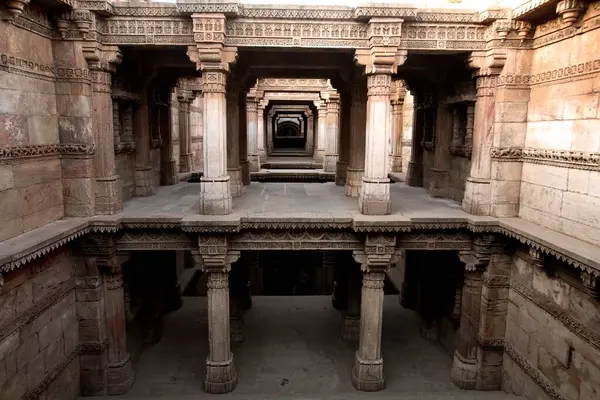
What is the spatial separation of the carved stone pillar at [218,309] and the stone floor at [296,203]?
0.67 m

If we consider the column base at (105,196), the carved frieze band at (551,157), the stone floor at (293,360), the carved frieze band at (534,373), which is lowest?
the stone floor at (293,360)

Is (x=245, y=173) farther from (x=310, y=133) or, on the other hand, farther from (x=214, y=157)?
(x=310, y=133)

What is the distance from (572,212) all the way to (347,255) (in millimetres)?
4742

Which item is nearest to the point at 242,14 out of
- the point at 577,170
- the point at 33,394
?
the point at 577,170

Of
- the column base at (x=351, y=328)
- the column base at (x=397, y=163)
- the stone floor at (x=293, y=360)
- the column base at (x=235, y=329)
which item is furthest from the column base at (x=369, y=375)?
the column base at (x=397, y=163)

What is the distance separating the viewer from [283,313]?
36.4ft

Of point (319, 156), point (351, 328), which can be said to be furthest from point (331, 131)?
point (351, 328)

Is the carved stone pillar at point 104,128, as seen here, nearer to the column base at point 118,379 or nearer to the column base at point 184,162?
the column base at point 118,379

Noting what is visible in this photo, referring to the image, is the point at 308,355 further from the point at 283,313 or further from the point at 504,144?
the point at 504,144

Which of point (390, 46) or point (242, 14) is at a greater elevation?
point (242, 14)

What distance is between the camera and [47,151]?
22.0 ft

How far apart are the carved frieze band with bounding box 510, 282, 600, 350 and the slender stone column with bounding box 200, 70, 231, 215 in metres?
5.05

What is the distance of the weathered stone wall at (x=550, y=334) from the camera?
564 cm

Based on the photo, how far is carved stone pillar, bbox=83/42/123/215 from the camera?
720cm
